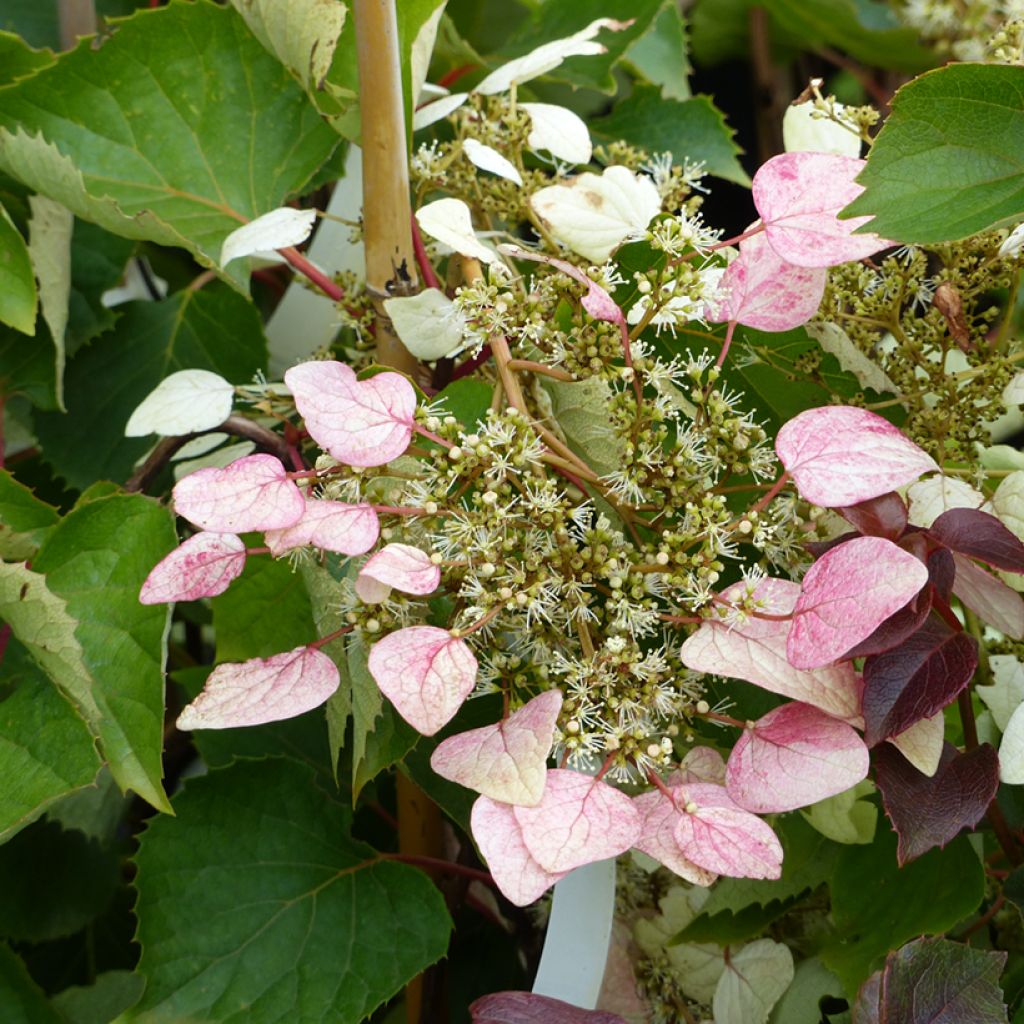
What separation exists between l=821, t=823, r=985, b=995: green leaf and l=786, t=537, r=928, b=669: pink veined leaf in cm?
13

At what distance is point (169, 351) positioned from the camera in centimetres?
61

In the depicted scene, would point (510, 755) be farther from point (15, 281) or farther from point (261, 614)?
point (15, 281)

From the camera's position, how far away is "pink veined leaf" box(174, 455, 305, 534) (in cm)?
31

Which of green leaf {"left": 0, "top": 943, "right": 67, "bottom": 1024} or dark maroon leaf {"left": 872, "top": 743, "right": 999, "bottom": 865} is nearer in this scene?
dark maroon leaf {"left": 872, "top": 743, "right": 999, "bottom": 865}

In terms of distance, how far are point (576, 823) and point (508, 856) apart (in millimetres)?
20

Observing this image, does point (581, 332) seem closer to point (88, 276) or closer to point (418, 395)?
point (418, 395)

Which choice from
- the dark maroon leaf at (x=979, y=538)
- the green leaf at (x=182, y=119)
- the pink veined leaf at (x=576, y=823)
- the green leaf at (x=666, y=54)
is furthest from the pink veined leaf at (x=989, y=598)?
the green leaf at (x=666, y=54)

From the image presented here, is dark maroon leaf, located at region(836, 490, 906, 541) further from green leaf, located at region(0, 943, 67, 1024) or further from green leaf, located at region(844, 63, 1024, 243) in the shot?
green leaf, located at region(0, 943, 67, 1024)

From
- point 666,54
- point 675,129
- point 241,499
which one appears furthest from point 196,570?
point 666,54

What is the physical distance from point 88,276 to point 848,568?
0.46 meters

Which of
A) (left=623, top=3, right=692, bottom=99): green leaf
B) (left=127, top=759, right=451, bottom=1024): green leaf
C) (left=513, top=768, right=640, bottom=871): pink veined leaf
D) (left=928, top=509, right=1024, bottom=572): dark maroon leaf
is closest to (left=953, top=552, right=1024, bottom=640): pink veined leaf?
(left=928, top=509, right=1024, bottom=572): dark maroon leaf

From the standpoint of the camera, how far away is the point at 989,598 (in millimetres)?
343

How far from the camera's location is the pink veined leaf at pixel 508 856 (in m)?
0.29

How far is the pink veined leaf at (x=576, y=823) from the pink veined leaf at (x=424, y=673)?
0.04 metres
